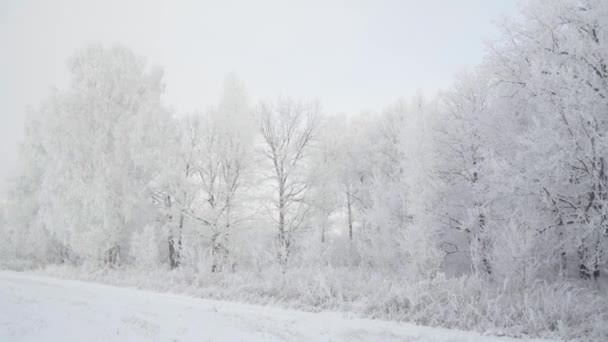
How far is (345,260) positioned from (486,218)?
1073 centimetres

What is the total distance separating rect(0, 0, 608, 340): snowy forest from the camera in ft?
30.8

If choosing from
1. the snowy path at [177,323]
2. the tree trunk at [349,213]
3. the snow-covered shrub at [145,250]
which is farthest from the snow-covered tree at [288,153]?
the snowy path at [177,323]

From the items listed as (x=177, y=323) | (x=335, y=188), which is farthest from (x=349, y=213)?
(x=177, y=323)

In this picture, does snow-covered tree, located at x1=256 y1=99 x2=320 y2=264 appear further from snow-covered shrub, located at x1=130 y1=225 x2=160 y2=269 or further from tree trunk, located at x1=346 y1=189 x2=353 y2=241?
tree trunk, located at x1=346 y1=189 x2=353 y2=241

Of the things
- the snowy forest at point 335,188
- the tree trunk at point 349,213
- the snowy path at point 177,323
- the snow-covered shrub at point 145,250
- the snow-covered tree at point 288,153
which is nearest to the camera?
the snowy path at point 177,323

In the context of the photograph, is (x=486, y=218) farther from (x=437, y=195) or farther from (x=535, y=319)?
(x=535, y=319)

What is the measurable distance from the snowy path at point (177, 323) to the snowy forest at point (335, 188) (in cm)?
102

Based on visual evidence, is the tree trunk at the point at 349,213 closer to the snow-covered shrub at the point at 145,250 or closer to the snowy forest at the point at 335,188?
the snowy forest at the point at 335,188

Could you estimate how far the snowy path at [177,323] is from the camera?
19.7 feet

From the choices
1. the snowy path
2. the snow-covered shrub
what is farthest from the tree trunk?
the snowy path

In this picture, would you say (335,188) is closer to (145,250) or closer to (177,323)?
(145,250)

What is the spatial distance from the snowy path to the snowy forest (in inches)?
40.1

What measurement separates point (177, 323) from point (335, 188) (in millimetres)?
14732

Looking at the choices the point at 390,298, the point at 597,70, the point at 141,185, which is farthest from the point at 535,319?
the point at 141,185
